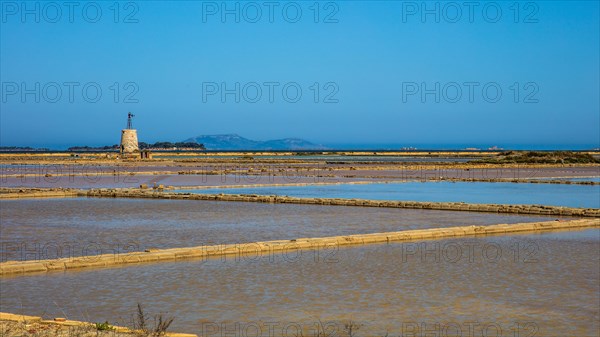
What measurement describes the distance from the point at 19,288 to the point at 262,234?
20.5 ft

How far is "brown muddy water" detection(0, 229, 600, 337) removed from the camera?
26.0ft

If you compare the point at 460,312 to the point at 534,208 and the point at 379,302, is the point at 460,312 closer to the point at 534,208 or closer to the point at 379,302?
the point at 379,302

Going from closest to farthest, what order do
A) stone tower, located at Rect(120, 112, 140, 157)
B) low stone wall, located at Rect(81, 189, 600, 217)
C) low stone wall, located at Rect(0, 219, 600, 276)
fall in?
low stone wall, located at Rect(0, 219, 600, 276)
low stone wall, located at Rect(81, 189, 600, 217)
stone tower, located at Rect(120, 112, 140, 157)

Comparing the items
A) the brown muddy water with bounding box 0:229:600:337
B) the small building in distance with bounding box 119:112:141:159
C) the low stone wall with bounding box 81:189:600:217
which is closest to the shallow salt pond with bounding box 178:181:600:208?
the low stone wall with bounding box 81:189:600:217

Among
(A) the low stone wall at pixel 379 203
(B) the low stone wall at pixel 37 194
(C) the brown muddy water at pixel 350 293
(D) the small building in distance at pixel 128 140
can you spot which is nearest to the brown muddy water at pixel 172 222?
(A) the low stone wall at pixel 379 203

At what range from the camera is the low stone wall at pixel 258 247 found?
422 inches

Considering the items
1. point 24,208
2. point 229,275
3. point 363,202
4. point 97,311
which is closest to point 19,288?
point 97,311

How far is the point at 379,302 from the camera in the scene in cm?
888

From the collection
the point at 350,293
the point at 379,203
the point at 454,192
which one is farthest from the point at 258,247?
the point at 454,192

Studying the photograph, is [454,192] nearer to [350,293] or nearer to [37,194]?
[37,194]

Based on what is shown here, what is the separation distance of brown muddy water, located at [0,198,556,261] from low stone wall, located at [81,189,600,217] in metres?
0.58

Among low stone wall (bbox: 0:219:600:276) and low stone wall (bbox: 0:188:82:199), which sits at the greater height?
low stone wall (bbox: 0:188:82:199)

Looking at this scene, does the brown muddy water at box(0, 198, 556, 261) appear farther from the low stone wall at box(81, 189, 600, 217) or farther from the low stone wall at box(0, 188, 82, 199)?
the low stone wall at box(0, 188, 82, 199)

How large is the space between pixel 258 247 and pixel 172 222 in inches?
207
